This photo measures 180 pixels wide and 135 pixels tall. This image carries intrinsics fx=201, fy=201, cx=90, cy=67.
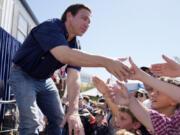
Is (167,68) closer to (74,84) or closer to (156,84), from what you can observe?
(156,84)

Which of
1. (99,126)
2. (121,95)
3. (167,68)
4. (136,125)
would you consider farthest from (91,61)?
(99,126)

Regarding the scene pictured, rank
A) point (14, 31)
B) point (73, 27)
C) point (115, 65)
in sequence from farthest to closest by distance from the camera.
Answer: point (14, 31), point (73, 27), point (115, 65)

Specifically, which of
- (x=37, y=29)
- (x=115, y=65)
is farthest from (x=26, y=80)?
(x=115, y=65)

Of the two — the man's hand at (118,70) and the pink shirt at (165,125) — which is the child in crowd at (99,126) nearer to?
the pink shirt at (165,125)

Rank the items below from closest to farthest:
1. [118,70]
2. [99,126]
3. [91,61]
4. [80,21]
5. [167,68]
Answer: [118,70], [91,61], [167,68], [80,21], [99,126]

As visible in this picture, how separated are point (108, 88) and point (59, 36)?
1.82 ft

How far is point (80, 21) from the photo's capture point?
1.87 m

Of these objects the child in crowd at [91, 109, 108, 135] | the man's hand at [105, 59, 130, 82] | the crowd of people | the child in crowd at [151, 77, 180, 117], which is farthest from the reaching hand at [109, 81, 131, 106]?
the child in crowd at [91, 109, 108, 135]

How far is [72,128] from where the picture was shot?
4.74ft

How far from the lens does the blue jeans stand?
5.15 feet

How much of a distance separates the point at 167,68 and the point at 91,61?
2.53 feet

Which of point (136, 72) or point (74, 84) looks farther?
point (74, 84)

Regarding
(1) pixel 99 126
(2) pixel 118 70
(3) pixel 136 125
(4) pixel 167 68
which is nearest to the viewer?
(2) pixel 118 70

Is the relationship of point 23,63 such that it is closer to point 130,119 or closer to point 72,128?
point 72,128
